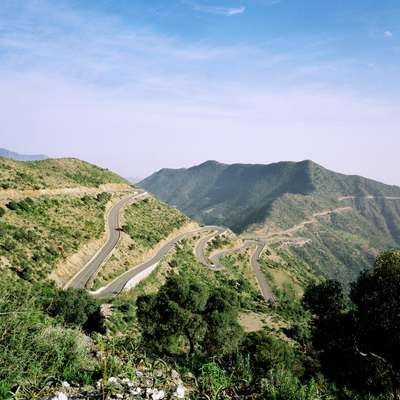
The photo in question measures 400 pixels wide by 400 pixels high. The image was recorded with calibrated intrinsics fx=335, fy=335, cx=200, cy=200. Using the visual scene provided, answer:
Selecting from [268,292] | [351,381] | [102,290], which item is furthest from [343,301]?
[268,292]

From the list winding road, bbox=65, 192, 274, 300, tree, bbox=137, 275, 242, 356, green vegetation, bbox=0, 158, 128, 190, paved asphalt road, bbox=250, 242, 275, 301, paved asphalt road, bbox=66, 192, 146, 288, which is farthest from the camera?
paved asphalt road, bbox=250, 242, 275, 301

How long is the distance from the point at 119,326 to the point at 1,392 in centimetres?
2808

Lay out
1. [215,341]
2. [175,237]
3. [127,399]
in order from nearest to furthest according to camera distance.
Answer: [127,399] < [215,341] < [175,237]

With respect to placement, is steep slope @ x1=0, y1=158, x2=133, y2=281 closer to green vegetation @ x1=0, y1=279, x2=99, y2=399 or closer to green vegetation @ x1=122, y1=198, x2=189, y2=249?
green vegetation @ x1=122, y1=198, x2=189, y2=249

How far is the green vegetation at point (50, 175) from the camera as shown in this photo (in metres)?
66.4

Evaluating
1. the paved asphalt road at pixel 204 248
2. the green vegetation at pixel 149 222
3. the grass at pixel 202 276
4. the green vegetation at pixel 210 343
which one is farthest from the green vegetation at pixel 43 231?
the paved asphalt road at pixel 204 248

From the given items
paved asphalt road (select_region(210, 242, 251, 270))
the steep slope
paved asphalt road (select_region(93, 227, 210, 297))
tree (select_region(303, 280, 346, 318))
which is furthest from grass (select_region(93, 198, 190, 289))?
tree (select_region(303, 280, 346, 318))

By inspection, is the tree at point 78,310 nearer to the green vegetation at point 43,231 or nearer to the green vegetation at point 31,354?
the green vegetation at point 43,231

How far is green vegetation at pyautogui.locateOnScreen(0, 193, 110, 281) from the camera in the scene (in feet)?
135

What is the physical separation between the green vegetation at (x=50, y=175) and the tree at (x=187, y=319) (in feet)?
Answer: 141

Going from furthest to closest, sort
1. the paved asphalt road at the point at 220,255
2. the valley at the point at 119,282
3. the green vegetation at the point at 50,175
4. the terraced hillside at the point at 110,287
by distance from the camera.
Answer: the paved asphalt road at the point at 220,255
the green vegetation at the point at 50,175
the valley at the point at 119,282
the terraced hillside at the point at 110,287

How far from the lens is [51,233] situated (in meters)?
52.1

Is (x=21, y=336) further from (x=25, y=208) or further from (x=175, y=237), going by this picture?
(x=175, y=237)

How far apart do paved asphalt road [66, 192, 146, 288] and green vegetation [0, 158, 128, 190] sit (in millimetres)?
12358
